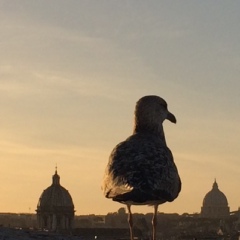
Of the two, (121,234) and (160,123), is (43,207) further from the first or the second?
(160,123)

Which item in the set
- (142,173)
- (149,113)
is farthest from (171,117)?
(142,173)

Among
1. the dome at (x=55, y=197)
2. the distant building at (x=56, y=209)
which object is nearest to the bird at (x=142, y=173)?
the distant building at (x=56, y=209)

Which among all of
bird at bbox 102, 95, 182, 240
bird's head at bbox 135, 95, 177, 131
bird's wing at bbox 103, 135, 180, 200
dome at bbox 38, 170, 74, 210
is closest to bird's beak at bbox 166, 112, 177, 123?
bird's head at bbox 135, 95, 177, 131

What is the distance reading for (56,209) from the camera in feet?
503

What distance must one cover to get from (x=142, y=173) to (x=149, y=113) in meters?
2.64

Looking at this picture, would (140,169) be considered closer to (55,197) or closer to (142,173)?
(142,173)

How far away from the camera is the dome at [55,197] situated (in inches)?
6058

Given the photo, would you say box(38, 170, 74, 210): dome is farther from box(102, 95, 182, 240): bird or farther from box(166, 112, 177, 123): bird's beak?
box(102, 95, 182, 240): bird

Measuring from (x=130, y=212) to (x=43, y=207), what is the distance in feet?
457

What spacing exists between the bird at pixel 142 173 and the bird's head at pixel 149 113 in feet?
0.41

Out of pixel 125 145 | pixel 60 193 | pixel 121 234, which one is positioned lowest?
pixel 125 145

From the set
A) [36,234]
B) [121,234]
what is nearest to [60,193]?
[121,234]

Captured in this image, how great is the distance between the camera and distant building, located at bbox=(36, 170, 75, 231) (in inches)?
6033

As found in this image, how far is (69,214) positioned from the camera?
154 m
